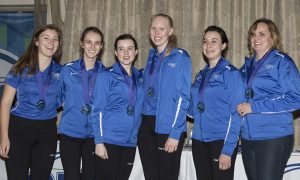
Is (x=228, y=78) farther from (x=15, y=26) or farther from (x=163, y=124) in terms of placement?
(x=15, y=26)

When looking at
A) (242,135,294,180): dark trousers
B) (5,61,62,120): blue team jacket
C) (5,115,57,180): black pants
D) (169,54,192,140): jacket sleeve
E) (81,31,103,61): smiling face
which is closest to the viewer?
(242,135,294,180): dark trousers

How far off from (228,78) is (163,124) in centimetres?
62

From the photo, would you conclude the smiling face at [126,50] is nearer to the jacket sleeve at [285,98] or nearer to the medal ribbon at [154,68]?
the medal ribbon at [154,68]

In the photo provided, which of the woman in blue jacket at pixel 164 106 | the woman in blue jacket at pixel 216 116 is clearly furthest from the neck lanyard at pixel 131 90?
the woman in blue jacket at pixel 216 116

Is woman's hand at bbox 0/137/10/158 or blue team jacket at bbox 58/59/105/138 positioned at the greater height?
blue team jacket at bbox 58/59/105/138

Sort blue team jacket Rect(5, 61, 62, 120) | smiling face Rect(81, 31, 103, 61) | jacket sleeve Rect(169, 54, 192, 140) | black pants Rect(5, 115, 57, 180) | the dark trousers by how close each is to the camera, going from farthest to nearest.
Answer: smiling face Rect(81, 31, 103, 61) → blue team jacket Rect(5, 61, 62, 120) → black pants Rect(5, 115, 57, 180) → jacket sleeve Rect(169, 54, 192, 140) → the dark trousers

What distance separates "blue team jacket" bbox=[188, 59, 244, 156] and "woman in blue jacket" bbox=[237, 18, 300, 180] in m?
0.08

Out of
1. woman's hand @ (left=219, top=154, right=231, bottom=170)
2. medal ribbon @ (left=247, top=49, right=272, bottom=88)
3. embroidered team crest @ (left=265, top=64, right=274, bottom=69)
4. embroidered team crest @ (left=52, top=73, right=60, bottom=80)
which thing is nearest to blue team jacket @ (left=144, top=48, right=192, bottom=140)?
woman's hand @ (left=219, top=154, right=231, bottom=170)

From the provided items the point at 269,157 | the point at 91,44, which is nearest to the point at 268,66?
the point at 269,157

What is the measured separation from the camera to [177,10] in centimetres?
459

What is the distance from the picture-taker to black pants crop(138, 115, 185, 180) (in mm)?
2908

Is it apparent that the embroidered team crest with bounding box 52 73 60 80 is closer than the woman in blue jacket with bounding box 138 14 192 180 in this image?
No

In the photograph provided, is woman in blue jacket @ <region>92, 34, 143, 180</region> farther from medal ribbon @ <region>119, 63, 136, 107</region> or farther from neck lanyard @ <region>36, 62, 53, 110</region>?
neck lanyard @ <region>36, 62, 53, 110</region>

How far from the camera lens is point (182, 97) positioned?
115 inches
